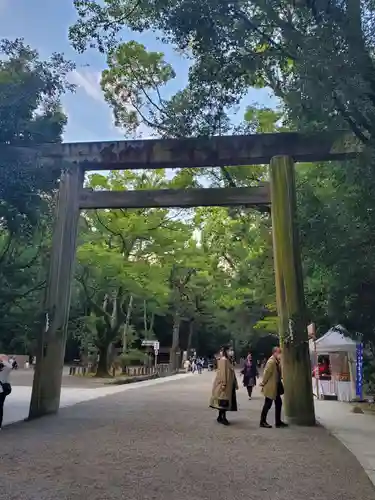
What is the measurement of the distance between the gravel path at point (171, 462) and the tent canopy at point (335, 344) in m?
5.43

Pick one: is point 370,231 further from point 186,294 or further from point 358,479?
point 186,294

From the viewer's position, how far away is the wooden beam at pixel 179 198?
1023 cm

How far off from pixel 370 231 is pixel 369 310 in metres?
2.69

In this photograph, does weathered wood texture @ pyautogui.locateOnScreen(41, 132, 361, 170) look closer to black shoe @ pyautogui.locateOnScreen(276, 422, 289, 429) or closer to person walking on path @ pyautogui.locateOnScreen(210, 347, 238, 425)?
person walking on path @ pyautogui.locateOnScreen(210, 347, 238, 425)

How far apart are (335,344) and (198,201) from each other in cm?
672

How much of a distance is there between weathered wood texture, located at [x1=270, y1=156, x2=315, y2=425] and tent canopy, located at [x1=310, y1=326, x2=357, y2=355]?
4750mm

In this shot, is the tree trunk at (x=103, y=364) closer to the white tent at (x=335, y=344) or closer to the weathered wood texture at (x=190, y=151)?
the white tent at (x=335, y=344)

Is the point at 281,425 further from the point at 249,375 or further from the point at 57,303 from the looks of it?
the point at 249,375

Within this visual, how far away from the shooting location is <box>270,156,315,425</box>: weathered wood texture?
349 inches

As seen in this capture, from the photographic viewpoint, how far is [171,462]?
578 cm

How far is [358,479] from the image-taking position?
5180 mm

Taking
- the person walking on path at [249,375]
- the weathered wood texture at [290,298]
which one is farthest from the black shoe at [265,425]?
the person walking on path at [249,375]

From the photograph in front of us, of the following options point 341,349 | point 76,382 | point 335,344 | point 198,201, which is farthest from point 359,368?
point 76,382

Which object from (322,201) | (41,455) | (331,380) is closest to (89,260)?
(331,380)
